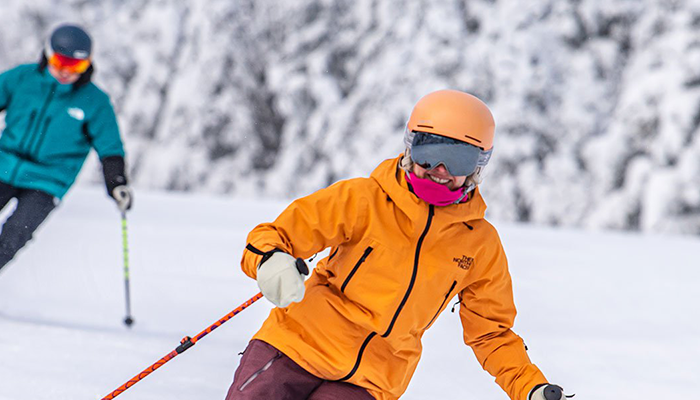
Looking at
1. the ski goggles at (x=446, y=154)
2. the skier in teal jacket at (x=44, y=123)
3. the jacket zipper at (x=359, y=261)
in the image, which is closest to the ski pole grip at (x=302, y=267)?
the jacket zipper at (x=359, y=261)

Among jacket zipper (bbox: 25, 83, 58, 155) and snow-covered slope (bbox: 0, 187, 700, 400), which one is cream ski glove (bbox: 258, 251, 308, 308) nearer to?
snow-covered slope (bbox: 0, 187, 700, 400)

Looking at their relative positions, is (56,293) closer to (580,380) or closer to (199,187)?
(580,380)

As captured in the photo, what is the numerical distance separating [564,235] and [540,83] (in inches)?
208

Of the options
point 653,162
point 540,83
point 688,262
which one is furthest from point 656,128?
point 688,262

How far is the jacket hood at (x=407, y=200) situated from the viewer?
2025 millimetres

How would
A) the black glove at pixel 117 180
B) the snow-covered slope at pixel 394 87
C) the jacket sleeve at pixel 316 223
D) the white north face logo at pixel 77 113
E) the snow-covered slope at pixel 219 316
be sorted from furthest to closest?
the snow-covered slope at pixel 394 87
the black glove at pixel 117 180
the white north face logo at pixel 77 113
the snow-covered slope at pixel 219 316
the jacket sleeve at pixel 316 223

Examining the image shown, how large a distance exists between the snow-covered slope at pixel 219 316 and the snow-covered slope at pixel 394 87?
461cm

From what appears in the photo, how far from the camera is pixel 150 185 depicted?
1772 centimetres

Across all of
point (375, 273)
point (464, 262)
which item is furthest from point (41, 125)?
point (464, 262)

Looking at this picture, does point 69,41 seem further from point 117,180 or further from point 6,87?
point 117,180

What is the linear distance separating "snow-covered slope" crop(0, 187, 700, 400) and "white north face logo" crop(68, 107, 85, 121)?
1.15 m

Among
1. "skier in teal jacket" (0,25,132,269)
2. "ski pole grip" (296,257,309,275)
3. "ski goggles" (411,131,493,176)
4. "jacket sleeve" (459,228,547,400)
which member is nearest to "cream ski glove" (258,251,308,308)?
"ski pole grip" (296,257,309,275)

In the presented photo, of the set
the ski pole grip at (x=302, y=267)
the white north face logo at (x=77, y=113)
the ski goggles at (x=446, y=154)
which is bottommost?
the ski pole grip at (x=302, y=267)

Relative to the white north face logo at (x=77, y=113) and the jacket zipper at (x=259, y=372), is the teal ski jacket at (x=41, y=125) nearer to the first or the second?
the white north face logo at (x=77, y=113)
